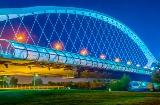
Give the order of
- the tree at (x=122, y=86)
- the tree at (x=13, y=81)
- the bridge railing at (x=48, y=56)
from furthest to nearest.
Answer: the tree at (x=13, y=81) → the tree at (x=122, y=86) → the bridge railing at (x=48, y=56)

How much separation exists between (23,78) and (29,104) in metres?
74.1

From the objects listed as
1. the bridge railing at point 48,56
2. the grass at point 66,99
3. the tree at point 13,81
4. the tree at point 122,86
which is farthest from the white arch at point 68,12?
the tree at point 13,81

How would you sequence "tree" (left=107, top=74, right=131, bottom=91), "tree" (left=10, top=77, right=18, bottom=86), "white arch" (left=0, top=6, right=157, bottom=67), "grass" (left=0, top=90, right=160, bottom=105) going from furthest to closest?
"tree" (left=10, top=77, right=18, bottom=86) < "tree" (left=107, top=74, right=131, bottom=91) < "white arch" (left=0, top=6, right=157, bottom=67) < "grass" (left=0, top=90, right=160, bottom=105)

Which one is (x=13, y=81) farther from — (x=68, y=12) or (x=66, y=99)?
(x=66, y=99)

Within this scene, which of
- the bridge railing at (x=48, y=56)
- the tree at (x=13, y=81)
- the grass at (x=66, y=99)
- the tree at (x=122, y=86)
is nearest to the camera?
the grass at (x=66, y=99)

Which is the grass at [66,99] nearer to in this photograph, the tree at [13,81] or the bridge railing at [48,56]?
the bridge railing at [48,56]

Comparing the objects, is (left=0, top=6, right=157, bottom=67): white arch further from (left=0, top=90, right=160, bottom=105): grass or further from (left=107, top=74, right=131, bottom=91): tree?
(left=0, top=90, right=160, bottom=105): grass

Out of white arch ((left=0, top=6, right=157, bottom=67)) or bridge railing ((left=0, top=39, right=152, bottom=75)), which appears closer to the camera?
bridge railing ((left=0, top=39, right=152, bottom=75))

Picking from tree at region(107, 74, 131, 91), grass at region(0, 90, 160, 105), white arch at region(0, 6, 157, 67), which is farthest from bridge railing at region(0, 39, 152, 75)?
grass at region(0, 90, 160, 105)

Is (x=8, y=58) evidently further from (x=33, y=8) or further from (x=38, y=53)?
(x=33, y=8)

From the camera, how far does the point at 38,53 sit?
153 ft

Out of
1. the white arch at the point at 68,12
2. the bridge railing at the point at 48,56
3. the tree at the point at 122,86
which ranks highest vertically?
the white arch at the point at 68,12

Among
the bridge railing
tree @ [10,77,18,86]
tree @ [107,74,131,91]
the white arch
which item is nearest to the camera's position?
the bridge railing

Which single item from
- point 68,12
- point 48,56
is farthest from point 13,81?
point 48,56
